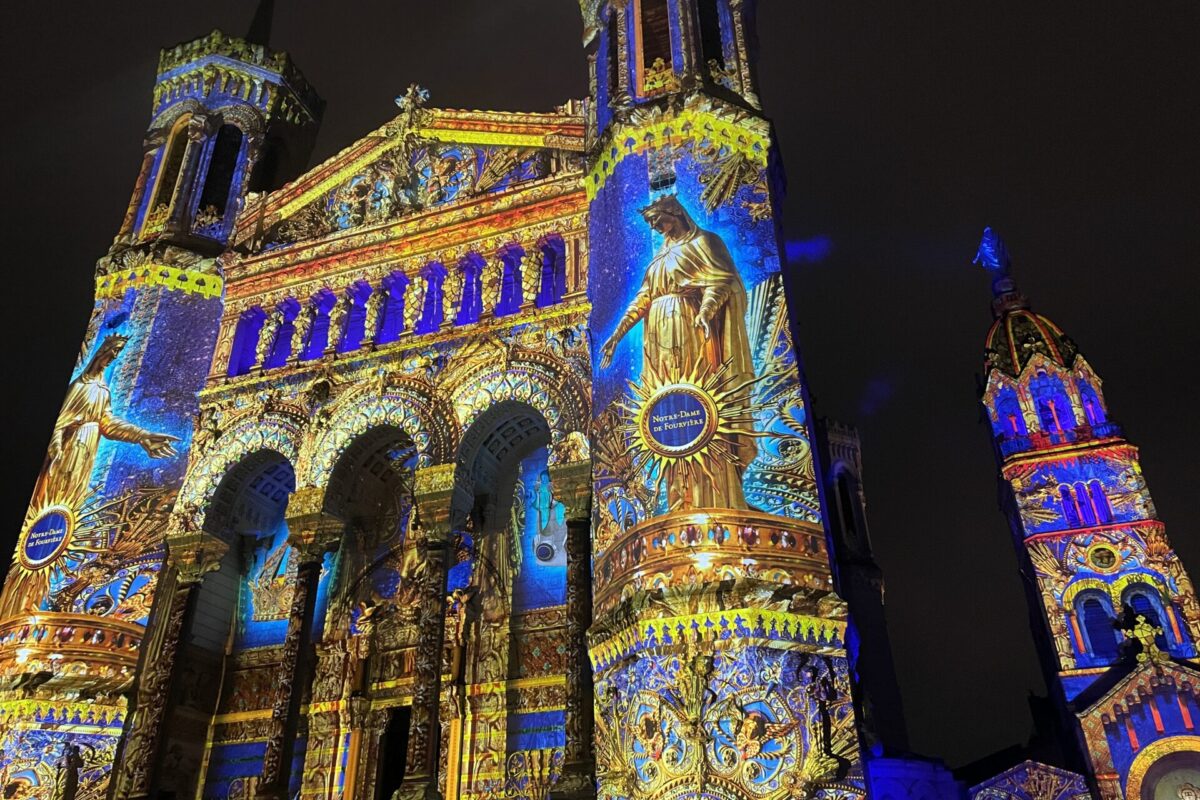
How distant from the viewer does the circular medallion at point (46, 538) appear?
17.3 m

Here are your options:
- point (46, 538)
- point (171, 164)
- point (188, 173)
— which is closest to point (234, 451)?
point (46, 538)

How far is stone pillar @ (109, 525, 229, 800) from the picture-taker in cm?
1533

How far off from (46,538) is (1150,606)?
26.7 metres

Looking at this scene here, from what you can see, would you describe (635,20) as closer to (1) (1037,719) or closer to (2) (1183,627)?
(2) (1183,627)

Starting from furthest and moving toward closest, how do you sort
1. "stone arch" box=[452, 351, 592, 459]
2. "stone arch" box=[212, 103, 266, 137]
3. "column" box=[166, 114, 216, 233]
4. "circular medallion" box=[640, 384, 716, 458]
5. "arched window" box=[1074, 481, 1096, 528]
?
"arched window" box=[1074, 481, 1096, 528], "stone arch" box=[212, 103, 266, 137], "column" box=[166, 114, 216, 233], "stone arch" box=[452, 351, 592, 459], "circular medallion" box=[640, 384, 716, 458]

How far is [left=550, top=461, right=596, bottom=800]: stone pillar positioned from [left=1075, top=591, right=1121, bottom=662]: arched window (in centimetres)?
1702

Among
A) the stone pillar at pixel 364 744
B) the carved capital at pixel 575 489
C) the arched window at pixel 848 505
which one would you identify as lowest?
the stone pillar at pixel 364 744

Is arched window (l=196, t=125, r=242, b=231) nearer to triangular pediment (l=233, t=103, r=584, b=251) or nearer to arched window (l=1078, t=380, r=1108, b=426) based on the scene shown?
triangular pediment (l=233, t=103, r=584, b=251)

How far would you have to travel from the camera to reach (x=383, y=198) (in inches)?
821

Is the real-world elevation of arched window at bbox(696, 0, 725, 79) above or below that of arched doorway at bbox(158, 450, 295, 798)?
above

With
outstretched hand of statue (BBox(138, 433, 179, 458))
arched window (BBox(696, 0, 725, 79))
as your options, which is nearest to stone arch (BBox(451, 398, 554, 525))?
outstretched hand of statue (BBox(138, 433, 179, 458))

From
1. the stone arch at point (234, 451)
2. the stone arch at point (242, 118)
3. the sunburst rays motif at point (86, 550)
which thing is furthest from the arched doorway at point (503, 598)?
the stone arch at point (242, 118)

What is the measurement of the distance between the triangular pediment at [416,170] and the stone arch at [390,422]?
182 inches

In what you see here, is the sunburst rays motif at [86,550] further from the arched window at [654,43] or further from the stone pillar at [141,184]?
the arched window at [654,43]
